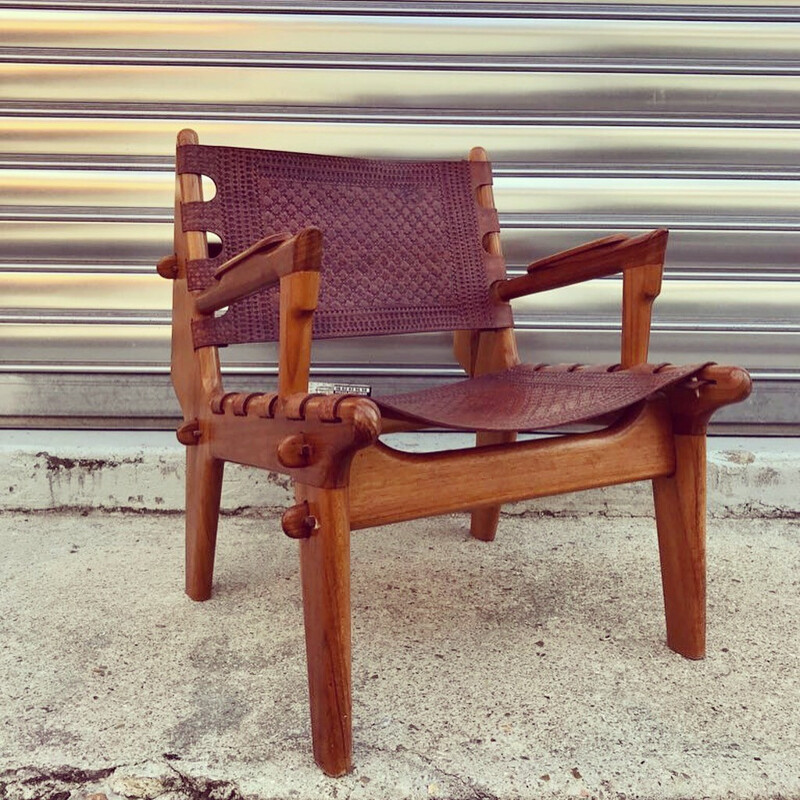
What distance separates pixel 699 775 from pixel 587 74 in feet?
6.18

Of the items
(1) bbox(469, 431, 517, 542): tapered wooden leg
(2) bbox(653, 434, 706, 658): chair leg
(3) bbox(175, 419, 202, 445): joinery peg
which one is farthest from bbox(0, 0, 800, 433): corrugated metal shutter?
(2) bbox(653, 434, 706, 658): chair leg

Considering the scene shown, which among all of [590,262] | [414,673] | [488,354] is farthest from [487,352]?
[414,673]

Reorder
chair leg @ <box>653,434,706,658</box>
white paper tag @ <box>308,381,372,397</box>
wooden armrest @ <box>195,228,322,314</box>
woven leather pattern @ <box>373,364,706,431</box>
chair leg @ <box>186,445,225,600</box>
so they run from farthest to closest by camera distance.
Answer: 1. white paper tag @ <box>308,381,372,397</box>
2. chair leg @ <box>186,445,225,600</box>
3. chair leg @ <box>653,434,706,658</box>
4. woven leather pattern @ <box>373,364,706,431</box>
5. wooden armrest @ <box>195,228,322,314</box>

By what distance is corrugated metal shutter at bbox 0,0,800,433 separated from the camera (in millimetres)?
2217

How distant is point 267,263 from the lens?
112 centimetres

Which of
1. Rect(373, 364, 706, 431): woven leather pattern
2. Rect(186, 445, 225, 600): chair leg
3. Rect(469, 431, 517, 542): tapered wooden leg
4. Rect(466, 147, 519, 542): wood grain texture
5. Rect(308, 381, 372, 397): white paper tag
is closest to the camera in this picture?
Rect(373, 364, 706, 431): woven leather pattern

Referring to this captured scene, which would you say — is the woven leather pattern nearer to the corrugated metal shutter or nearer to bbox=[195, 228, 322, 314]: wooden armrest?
bbox=[195, 228, 322, 314]: wooden armrest

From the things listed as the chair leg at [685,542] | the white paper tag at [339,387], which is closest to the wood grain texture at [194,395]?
the white paper tag at [339,387]

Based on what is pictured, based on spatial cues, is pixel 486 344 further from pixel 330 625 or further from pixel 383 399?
pixel 330 625

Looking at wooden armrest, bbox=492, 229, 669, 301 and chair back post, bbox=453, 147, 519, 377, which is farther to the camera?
chair back post, bbox=453, 147, 519, 377

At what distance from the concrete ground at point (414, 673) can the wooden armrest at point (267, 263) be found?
659mm

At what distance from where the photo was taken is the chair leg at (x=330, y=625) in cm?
106

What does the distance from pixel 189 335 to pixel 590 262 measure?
2.71ft

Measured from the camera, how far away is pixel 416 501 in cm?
114
